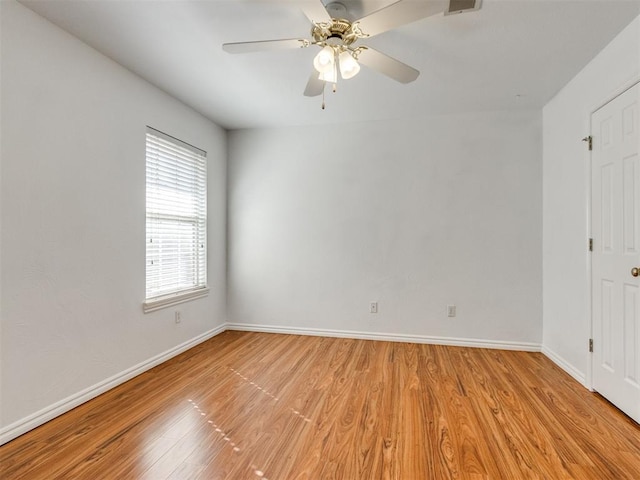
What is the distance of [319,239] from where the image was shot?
398cm

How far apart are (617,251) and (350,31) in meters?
2.23

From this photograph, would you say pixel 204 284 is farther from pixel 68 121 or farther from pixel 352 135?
pixel 352 135

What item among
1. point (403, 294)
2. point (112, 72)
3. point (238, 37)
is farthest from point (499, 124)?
point (112, 72)

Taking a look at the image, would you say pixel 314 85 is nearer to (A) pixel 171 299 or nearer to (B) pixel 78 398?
(A) pixel 171 299

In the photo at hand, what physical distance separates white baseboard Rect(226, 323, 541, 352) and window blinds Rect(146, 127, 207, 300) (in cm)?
89

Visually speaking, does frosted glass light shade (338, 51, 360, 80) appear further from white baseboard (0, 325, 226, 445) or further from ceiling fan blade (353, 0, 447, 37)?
white baseboard (0, 325, 226, 445)

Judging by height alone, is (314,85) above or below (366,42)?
below

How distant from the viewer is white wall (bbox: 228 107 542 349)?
350 centimetres

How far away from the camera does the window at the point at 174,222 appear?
300 cm

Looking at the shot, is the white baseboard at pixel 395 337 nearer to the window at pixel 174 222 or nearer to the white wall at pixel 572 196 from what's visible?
the white wall at pixel 572 196

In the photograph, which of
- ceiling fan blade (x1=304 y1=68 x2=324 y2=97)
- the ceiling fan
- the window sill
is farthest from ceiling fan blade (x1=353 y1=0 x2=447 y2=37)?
the window sill

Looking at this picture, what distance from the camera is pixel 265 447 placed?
1815 millimetres

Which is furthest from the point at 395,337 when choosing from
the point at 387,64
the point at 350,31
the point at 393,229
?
the point at 350,31

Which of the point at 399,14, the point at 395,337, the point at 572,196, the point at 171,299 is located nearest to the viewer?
the point at 399,14
